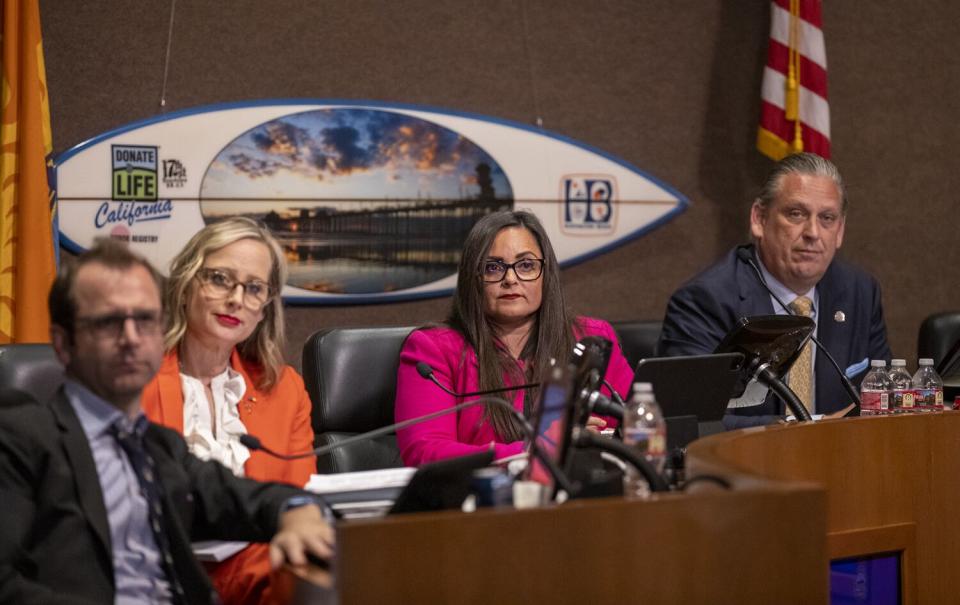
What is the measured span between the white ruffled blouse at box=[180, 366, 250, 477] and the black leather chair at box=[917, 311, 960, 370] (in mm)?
2508

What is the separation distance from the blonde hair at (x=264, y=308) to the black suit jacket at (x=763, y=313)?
1236 millimetres

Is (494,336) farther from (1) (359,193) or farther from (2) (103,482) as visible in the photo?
(2) (103,482)

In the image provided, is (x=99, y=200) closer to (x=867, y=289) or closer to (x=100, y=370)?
(x=100, y=370)

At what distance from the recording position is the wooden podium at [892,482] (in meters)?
2.48

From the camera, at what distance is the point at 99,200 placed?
3939 millimetres

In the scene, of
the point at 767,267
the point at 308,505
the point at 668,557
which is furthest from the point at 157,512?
the point at 767,267

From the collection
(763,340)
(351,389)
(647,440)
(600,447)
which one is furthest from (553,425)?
(351,389)

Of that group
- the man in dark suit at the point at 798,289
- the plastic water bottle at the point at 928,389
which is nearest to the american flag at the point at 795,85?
the man in dark suit at the point at 798,289

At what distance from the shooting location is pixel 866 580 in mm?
2576

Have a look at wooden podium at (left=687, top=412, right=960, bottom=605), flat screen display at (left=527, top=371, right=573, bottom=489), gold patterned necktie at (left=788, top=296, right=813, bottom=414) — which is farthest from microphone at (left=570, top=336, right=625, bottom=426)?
gold patterned necktie at (left=788, top=296, right=813, bottom=414)

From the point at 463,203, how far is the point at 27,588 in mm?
2882

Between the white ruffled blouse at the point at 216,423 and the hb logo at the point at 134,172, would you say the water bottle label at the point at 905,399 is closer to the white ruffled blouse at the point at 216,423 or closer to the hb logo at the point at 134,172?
the white ruffled blouse at the point at 216,423

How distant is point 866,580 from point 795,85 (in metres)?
2.52

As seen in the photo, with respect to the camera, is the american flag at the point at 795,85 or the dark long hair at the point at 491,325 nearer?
the dark long hair at the point at 491,325
